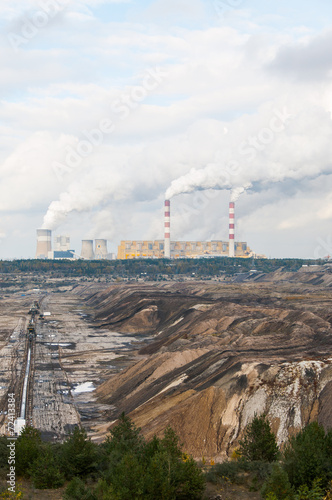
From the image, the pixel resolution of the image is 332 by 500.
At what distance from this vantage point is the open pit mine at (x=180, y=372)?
23.9 metres

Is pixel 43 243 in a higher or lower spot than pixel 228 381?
higher

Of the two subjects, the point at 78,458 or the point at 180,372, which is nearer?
the point at 78,458

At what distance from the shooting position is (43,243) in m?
186

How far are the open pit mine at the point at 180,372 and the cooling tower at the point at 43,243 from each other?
104848mm

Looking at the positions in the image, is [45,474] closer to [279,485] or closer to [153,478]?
[153,478]

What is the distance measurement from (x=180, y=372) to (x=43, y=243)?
159 metres

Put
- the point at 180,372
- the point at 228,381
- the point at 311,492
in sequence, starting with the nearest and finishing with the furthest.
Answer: the point at 311,492 < the point at 228,381 < the point at 180,372

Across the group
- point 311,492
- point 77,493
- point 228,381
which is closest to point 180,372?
point 228,381

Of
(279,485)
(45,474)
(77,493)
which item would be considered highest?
(279,485)

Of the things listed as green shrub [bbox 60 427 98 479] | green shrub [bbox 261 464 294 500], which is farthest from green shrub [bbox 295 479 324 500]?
green shrub [bbox 60 427 98 479]

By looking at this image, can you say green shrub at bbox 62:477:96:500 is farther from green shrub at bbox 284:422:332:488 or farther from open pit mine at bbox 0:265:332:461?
open pit mine at bbox 0:265:332:461

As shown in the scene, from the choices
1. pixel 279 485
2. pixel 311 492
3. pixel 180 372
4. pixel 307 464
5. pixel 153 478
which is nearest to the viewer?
pixel 279 485

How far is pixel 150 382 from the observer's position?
114 feet

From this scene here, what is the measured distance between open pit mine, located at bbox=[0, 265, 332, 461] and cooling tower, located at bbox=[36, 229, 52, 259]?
105 meters
